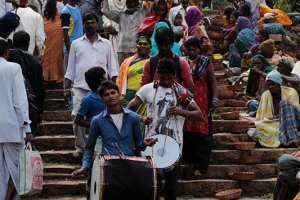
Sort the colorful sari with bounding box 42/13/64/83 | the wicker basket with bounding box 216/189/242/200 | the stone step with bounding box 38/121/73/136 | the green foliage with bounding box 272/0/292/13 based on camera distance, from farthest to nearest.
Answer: the green foliage with bounding box 272/0/292/13 → the colorful sari with bounding box 42/13/64/83 → the stone step with bounding box 38/121/73/136 → the wicker basket with bounding box 216/189/242/200

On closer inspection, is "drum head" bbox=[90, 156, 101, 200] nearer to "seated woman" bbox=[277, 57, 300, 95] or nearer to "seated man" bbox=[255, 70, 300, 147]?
"seated man" bbox=[255, 70, 300, 147]

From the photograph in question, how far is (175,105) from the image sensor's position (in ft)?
35.3

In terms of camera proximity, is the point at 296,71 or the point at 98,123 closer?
the point at 98,123

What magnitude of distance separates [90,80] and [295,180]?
2443 millimetres

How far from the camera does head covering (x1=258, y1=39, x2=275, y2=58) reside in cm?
1651

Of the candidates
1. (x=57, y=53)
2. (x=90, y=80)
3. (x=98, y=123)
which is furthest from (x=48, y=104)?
(x=98, y=123)

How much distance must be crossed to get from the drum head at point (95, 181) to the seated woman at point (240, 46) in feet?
29.9

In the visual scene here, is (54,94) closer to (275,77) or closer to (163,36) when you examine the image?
(275,77)

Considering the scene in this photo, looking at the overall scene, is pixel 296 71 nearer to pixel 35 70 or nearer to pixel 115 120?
pixel 35 70

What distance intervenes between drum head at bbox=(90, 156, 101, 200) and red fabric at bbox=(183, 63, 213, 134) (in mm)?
3114

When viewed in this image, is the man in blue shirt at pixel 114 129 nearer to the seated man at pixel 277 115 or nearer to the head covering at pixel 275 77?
the seated man at pixel 277 115

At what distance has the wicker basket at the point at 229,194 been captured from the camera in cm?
1242

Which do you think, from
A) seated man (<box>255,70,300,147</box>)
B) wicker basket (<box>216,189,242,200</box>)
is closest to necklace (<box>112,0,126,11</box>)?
seated man (<box>255,70,300,147</box>)

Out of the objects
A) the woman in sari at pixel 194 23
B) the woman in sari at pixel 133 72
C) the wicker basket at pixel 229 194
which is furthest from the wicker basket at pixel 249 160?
the woman in sari at pixel 194 23
